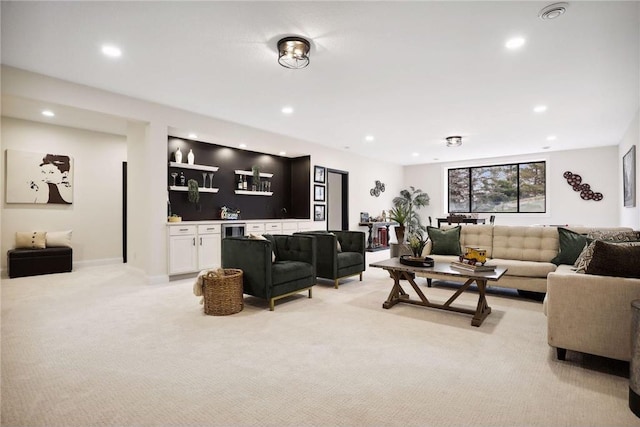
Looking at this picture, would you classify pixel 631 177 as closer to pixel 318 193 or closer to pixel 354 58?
pixel 354 58

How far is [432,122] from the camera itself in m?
5.87

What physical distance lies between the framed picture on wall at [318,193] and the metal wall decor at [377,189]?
2.19 m

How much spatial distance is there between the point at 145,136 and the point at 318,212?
13.3ft

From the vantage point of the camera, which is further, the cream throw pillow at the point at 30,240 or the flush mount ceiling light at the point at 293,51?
the cream throw pillow at the point at 30,240

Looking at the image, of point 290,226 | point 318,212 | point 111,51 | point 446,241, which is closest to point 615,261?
point 446,241

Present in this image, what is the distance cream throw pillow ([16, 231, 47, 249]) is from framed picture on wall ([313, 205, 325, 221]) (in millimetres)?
5058

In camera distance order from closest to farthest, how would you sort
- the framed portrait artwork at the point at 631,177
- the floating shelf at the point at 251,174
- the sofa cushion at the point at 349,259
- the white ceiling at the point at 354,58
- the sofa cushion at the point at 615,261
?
the sofa cushion at the point at 615,261 → the white ceiling at the point at 354,58 → the sofa cushion at the point at 349,259 → the framed portrait artwork at the point at 631,177 → the floating shelf at the point at 251,174

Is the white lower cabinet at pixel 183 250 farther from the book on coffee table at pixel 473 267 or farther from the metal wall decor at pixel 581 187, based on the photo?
the metal wall decor at pixel 581 187

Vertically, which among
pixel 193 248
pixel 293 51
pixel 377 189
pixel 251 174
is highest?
pixel 293 51

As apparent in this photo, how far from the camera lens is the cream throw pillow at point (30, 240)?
5453 millimetres

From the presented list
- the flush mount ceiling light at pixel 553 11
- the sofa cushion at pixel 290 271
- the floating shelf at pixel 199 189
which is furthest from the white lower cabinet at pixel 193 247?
the flush mount ceiling light at pixel 553 11

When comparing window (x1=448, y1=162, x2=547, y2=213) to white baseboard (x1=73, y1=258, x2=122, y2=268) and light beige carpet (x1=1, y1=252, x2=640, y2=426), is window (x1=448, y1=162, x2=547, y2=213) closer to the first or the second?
light beige carpet (x1=1, y1=252, x2=640, y2=426)

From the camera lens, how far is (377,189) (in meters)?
9.91

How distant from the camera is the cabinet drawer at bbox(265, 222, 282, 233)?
658 cm
